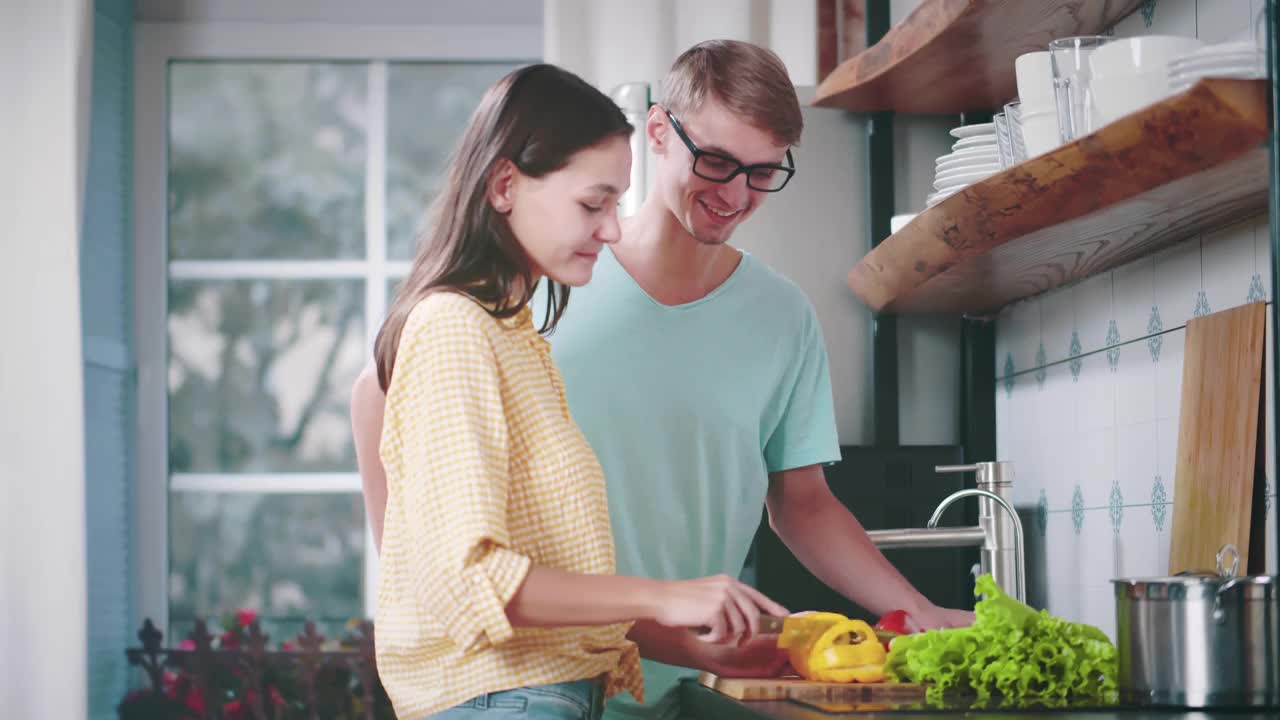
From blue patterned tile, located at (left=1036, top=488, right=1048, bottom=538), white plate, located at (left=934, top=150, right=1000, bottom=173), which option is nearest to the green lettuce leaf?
white plate, located at (left=934, top=150, right=1000, bottom=173)

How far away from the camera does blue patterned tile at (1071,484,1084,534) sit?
207cm

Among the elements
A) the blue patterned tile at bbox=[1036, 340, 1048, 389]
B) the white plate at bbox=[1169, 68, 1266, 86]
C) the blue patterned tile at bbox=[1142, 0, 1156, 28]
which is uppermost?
the blue patterned tile at bbox=[1142, 0, 1156, 28]

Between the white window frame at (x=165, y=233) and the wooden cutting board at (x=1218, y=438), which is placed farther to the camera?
the white window frame at (x=165, y=233)

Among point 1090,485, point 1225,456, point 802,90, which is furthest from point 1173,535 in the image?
point 802,90

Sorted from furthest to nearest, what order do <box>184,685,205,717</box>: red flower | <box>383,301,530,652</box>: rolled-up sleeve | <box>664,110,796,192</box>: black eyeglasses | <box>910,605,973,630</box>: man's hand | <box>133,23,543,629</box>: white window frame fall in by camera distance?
<box>133,23,543,629</box>: white window frame < <box>184,685,205,717</box>: red flower < <box>910,605,973,630</box>: man's hand < <box>664,110,796,192</box>: black eyeglasses < <box>383,301,530,652</box>: rolled-up sleeve

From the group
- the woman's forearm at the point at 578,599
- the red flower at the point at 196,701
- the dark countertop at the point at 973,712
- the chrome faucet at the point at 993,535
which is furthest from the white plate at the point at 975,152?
the red flower at the point at 196,701

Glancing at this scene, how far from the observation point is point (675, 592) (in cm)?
112

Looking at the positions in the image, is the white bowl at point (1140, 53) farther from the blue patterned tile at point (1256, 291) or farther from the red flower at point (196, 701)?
the red flower at point (196, 701)

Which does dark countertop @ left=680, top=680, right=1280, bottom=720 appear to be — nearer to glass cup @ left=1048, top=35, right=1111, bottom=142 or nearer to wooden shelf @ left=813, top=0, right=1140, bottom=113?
glass cup @ left=1048, top=35, right=1111, bottom=142

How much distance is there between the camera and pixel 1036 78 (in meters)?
1.48

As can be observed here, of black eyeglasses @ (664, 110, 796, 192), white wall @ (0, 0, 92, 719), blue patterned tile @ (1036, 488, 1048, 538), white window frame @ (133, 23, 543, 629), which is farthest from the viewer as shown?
white window frame @ (133, 23, 543, 629)

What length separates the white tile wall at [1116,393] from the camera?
162 cm

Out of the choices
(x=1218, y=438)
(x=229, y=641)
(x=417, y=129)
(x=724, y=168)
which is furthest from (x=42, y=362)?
(x=1218, y=438)

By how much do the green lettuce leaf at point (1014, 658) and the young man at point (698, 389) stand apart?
13.4 inches
